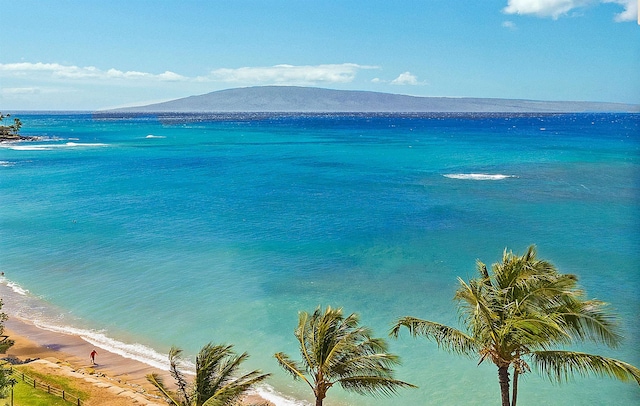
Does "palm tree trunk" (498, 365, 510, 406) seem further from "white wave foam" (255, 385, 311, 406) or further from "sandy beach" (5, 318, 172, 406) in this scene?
"sandy beach" (5, 318, 172, 406)

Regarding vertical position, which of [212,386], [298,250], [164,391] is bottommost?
[298,250]

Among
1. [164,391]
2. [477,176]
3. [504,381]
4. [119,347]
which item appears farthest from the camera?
[477,176]

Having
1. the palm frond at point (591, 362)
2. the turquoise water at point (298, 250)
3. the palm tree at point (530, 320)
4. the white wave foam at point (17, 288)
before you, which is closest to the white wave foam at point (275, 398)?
the turquoise water at point (298, 250)

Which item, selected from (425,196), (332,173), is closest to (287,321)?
(425,196)

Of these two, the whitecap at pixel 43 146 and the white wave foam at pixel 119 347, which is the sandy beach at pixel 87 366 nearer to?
the white wave foam at pixel 119 347

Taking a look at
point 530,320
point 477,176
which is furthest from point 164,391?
point 477,176

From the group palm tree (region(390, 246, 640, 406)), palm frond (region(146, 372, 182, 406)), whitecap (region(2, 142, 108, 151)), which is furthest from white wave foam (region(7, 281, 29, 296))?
whitecap (region(2, 142, 108, 151))

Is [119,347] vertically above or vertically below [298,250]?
below

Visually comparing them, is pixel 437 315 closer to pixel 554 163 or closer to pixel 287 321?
pixel 287 321

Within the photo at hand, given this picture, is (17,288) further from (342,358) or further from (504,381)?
(504,381)
